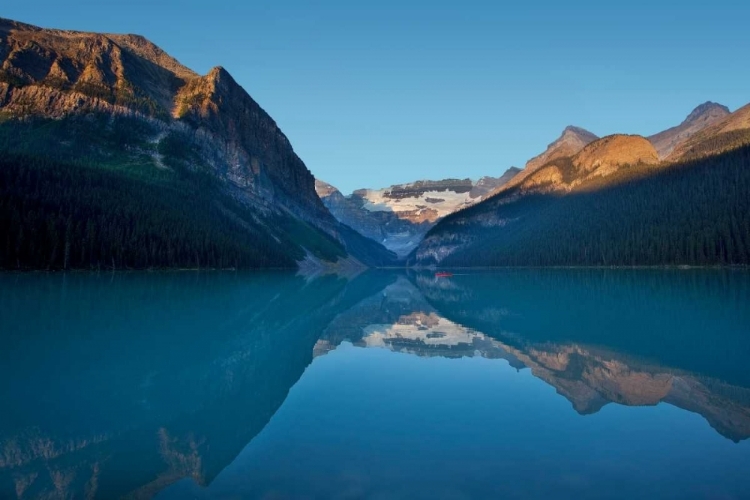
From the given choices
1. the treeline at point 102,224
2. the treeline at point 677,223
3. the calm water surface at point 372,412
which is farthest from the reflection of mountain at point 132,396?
the treeline at point 677,223

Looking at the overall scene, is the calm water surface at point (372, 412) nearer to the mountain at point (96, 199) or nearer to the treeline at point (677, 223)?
the mountain at point (96, 199)

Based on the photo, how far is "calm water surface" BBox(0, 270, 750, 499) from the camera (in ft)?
31.9

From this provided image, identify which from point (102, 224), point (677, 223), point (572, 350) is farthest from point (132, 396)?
point (677, 223)

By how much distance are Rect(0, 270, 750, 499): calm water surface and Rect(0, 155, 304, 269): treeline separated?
266ft

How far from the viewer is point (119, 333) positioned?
92.0 ft

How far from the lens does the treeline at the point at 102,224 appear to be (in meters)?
96.9

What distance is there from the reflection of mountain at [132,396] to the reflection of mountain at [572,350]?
585 cm

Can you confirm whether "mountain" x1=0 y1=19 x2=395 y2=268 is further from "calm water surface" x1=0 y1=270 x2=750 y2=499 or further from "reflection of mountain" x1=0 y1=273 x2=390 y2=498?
"calm water surface" x1=0 y1=270 x2=750 y2=499

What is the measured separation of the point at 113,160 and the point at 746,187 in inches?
8429

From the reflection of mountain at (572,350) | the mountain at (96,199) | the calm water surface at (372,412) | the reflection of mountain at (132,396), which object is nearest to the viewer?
the calm water surface at (372,412)

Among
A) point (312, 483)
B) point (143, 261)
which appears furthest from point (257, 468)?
point (143, 261)

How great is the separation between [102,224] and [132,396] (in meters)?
112

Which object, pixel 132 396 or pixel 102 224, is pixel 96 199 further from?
pixel 132 396

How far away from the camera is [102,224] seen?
112688 millimetres
